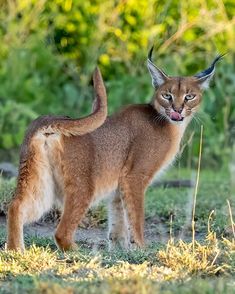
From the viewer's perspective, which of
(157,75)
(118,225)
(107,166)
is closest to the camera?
(107,166)

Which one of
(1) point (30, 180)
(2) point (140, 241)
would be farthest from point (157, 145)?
(1) point (30, 180)

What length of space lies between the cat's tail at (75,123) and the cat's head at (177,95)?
1054 millimetres

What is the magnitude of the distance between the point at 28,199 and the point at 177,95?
5.69ft

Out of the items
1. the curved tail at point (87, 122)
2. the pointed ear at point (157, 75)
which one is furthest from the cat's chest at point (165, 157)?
the curved tail at point (87, 122)

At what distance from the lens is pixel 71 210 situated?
6137 mm

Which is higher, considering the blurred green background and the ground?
the blurred green background

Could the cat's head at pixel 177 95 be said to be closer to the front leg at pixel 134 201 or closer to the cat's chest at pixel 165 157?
the cat's chest at pixel 165 157

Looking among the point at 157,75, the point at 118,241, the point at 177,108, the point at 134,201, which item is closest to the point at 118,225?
the point at 118,241

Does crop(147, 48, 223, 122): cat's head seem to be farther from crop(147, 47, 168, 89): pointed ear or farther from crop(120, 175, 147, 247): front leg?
crop(120, 175, 147, 247): front leg

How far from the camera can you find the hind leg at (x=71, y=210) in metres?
6.08

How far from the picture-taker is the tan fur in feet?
20.0

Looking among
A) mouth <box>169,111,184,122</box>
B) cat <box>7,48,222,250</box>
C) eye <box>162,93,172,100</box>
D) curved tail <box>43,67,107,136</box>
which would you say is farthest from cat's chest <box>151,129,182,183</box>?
curved tail <box>43,67,107,136</box>

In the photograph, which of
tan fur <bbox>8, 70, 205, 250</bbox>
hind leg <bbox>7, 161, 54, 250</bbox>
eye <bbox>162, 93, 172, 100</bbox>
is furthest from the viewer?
eye <bbox>162, 93, 172, 100</bbox>

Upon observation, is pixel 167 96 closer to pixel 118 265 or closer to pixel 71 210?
pixel 71 210
